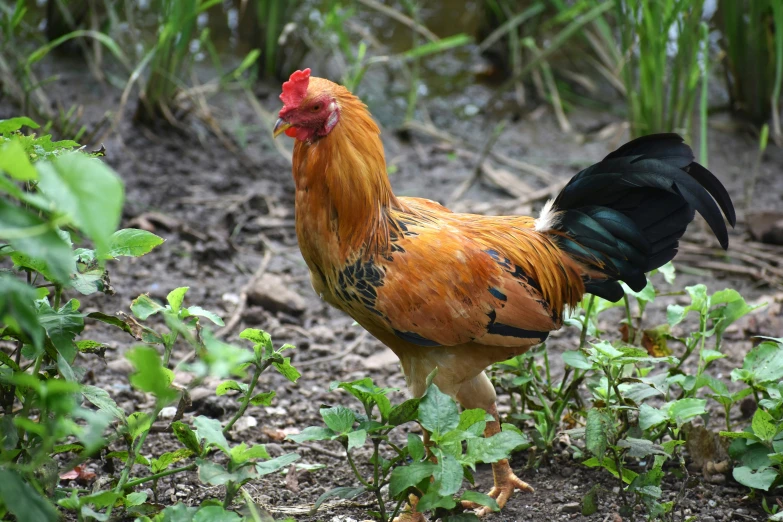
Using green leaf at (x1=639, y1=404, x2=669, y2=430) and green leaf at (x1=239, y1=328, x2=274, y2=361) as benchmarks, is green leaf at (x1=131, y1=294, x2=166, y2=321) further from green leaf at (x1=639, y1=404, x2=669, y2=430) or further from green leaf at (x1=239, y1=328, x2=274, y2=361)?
green leaf at (x1=639, y1=404, x2=669, y2=430)

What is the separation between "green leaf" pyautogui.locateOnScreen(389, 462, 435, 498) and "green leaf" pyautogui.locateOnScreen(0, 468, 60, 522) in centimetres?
97

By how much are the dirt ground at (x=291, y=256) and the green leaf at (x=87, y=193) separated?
6.29ft

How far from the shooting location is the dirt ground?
3.30 metres

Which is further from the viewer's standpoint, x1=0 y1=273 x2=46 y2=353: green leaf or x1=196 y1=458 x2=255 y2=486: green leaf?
x1=196 y1=458 x2=255 y2=486: green leaf

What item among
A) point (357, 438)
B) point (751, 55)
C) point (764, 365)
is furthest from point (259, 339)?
point (751, 55)

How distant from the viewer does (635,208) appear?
3381 mm

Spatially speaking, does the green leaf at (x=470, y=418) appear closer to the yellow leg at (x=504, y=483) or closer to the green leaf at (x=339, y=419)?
the green leaf at (x=339, y=419)

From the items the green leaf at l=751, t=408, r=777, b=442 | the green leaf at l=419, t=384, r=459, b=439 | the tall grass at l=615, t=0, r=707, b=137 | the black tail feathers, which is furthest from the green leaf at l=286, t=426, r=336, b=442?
the tall grass at l=615, t=0, r=707, b=137

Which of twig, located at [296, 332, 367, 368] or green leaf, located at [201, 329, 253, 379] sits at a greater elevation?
green leaf, located at [201, 329, 253, 379]

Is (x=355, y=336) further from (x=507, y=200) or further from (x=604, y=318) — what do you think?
(x=507, y=200)

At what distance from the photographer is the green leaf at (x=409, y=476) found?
7.98 ft

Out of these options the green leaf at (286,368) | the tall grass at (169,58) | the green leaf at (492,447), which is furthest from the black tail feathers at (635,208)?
the tall grass at (169,58)

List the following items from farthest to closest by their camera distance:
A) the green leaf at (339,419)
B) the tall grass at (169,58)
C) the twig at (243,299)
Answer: the tall grass at (169,58) < the twig at (243,299) < the green leaf at (339,419)

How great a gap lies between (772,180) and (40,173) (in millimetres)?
6327
